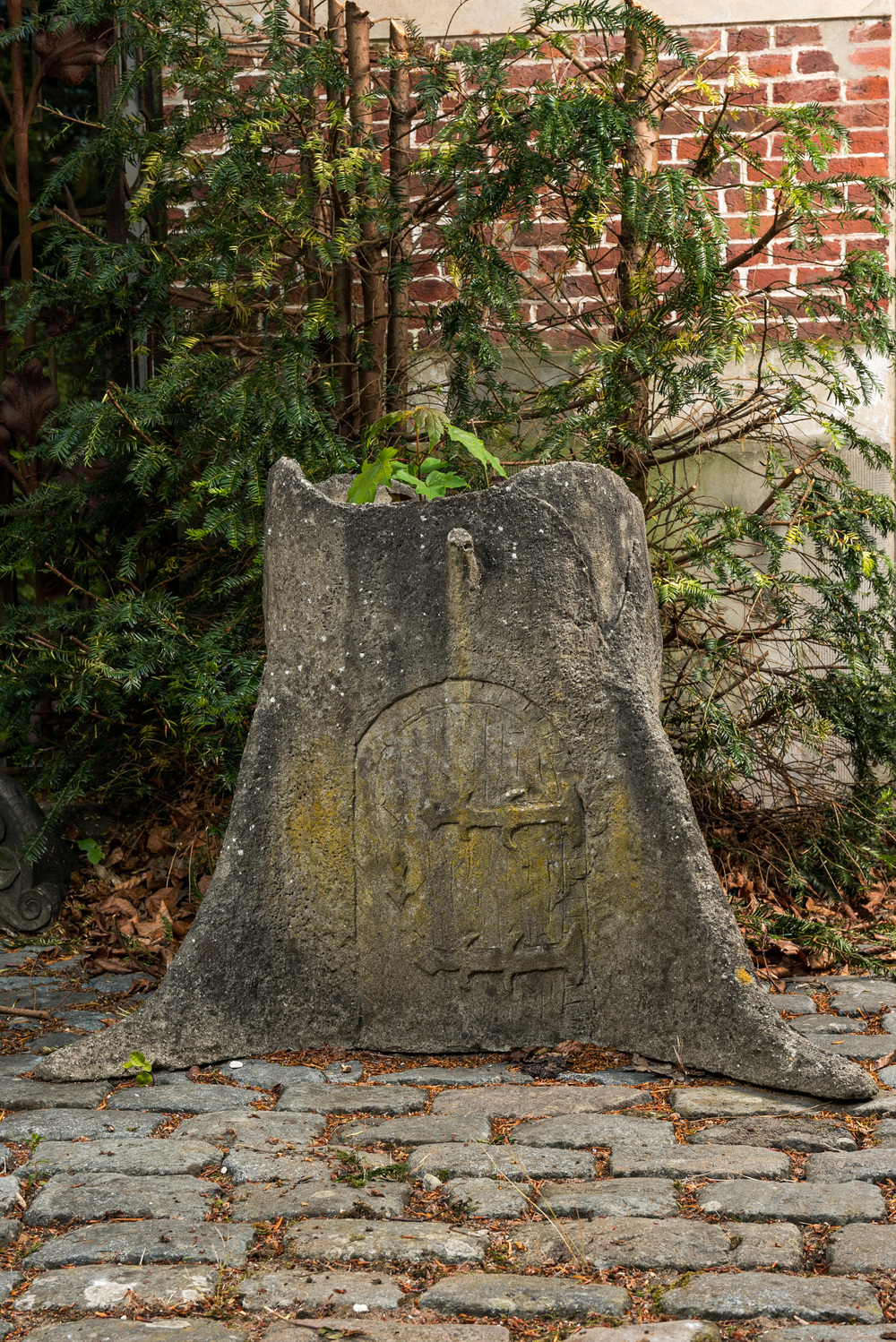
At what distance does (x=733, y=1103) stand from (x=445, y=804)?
0.87 metres

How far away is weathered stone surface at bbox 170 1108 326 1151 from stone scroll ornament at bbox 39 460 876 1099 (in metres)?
0.33

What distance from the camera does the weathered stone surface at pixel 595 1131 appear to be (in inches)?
98.4

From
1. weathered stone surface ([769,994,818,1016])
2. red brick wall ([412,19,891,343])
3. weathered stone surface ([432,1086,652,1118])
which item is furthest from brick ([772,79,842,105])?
weathered stone surface ([432,1086,652,1118])

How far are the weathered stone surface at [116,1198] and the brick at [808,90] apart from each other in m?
4.59

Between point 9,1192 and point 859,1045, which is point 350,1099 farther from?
point 859,1045

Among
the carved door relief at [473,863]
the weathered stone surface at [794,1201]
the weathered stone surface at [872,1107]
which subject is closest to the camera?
the weathered stone surface at [794,1201]

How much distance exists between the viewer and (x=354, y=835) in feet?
9.92

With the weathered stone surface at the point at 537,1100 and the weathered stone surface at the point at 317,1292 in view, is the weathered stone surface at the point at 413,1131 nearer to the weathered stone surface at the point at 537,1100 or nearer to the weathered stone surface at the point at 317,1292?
the weathered stone surface at the point at 537,1100

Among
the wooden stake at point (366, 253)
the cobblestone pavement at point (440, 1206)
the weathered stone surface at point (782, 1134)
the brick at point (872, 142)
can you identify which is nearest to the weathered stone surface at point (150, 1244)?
the cobblestone pavement at point (440, 1206)

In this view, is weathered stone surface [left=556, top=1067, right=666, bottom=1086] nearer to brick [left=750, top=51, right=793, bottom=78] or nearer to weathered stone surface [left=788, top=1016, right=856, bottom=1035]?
weathered stone surface [left=788, top=1016, right=856, bottom=1035]

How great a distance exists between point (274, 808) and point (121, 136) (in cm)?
274

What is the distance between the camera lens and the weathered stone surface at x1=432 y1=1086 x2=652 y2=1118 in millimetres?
2664

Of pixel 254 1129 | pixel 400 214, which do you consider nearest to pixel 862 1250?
pixel 254 1129

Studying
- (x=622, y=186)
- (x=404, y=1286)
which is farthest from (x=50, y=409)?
(x=404, y=1286)
